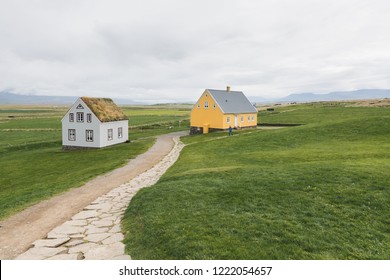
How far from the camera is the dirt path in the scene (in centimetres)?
1132

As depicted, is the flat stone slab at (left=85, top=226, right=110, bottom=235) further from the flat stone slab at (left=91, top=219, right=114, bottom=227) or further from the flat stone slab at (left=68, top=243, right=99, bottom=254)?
the flat stone slab at (left=68, top=243, right=99, bottom=254)

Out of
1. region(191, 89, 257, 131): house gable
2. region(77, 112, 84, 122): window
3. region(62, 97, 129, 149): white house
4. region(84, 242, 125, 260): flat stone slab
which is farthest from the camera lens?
region(191, 89, 257, 131): house gable

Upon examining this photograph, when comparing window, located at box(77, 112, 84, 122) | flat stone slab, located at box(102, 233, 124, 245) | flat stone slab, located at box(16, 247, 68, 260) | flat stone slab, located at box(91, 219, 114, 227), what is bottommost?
flat stone slab, located at box(16, 247, 68, 260)

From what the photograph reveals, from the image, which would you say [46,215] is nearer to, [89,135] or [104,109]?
[89,135]

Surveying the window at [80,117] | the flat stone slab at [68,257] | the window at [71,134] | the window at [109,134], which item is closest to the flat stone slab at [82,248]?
the flat stone slab at [68,257]

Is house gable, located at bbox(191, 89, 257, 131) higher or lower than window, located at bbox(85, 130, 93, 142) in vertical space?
higher

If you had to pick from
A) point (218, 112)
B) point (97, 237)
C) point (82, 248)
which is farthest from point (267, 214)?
point (218, 112)

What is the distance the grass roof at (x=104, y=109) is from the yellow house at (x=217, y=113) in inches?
571

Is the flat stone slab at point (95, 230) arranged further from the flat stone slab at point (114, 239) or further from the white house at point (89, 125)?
the white house at point (89, 125)

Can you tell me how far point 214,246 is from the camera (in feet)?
30.6

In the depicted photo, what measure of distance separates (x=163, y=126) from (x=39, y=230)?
2760 inches

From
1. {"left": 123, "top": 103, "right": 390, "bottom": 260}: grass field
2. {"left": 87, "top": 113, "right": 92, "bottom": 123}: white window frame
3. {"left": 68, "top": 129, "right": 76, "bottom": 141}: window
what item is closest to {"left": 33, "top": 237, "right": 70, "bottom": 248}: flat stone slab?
{"left": 123, "top": 103, "right": 390, "bottom": 260}: grass field

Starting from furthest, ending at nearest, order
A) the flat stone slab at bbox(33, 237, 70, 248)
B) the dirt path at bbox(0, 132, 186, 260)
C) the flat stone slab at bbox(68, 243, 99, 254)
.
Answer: the dirt path at bbox(0, 132, 186, 260), the flat stone slab at bbox(33, 237, 70, 248), the flat stone slab at bbox(68, 243, 99, 254)
